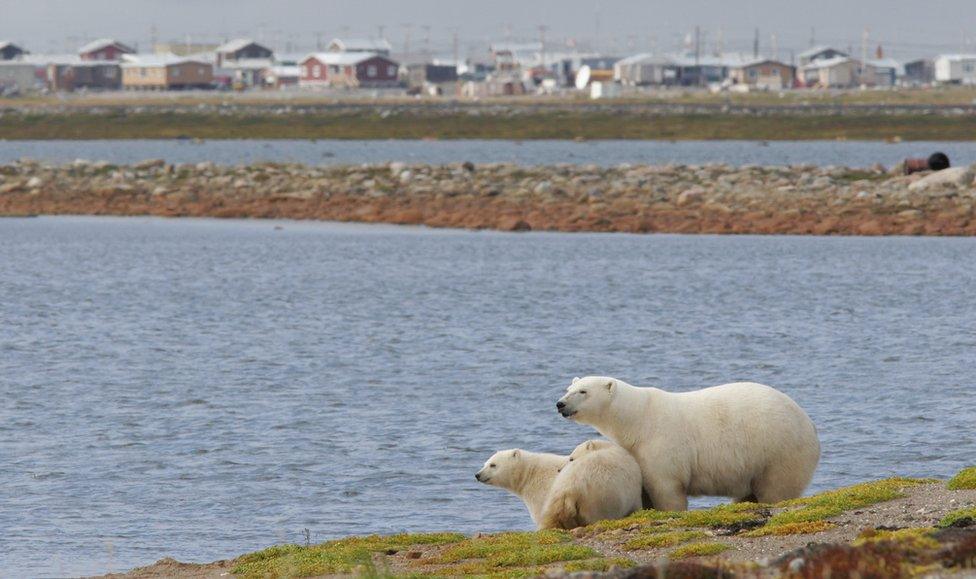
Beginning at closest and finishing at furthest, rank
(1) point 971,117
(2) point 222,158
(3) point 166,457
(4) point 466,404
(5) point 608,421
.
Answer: (5) point 608,421
(3) point 166,457
(4) point 466,404
(2) point 222,158
(1) point 971,117

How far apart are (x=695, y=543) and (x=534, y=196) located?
47.6 meters

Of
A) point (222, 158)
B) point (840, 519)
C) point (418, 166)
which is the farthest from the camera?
point (222, 158)

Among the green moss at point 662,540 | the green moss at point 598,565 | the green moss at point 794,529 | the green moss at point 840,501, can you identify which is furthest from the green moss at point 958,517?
the green moss at point 598,565

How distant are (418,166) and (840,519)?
56.0 m

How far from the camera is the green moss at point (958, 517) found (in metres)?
12.2

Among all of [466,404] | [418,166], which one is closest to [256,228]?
[418,166]

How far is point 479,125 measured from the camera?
131375 mm

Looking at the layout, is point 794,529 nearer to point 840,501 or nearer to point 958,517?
point 840,501

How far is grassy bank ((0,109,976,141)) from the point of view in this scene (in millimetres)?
123062

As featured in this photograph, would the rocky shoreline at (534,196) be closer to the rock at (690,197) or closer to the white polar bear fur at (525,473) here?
the rock at (690,197)

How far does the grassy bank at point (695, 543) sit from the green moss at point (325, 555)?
1 cm

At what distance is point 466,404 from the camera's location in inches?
940

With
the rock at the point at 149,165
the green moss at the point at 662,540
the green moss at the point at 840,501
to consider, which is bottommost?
the rock at the point at 149,165

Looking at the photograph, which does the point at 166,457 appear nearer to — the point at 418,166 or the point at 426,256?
the point at 426,256
